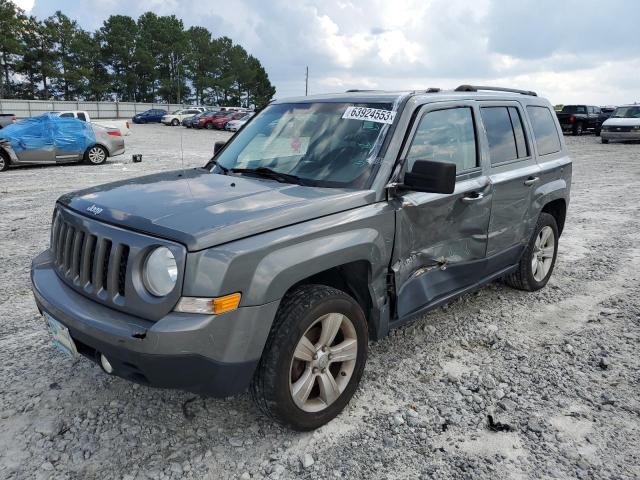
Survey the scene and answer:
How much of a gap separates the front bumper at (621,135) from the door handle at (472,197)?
2384 cm

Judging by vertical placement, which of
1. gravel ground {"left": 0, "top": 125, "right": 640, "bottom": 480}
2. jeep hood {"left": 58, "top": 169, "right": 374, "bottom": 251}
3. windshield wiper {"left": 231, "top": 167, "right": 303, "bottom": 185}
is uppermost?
windshield wiper {"left": 231, "top": 167, "right": 303, "bottom": 185}

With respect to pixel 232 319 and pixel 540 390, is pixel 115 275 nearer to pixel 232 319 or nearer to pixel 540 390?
pixel 232 319

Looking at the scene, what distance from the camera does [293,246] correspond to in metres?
2.68

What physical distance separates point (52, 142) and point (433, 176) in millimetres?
14529

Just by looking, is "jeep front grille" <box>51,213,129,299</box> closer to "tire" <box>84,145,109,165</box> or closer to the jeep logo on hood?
the jeep logo on hood

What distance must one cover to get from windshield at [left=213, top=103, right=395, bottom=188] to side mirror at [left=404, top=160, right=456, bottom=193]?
0.99 feet

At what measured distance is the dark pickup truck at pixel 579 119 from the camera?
3066 centimetres

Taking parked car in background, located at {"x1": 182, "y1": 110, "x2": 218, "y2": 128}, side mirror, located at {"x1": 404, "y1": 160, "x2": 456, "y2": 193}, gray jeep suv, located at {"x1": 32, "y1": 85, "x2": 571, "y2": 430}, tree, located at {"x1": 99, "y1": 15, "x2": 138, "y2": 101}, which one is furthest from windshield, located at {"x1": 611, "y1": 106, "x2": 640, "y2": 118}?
tree, located at {"x1": 99, "y1": 15, "x2": 138, "y2": 101}

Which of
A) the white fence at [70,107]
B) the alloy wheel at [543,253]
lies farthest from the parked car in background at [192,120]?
the alloy wheel at [543,253]

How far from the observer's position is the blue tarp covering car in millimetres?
14523

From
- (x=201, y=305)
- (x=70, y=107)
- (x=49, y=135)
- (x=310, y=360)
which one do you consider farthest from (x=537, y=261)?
(x=70, y=107)

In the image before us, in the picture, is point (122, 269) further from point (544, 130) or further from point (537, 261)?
point (544, 130)

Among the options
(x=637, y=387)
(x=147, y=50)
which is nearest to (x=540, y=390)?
(x=637, y=387)

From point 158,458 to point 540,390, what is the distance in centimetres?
236
